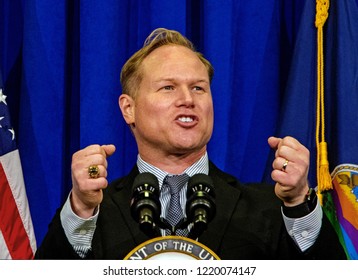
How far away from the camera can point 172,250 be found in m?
1.25

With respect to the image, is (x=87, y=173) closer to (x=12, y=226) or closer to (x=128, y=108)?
(x=128, y=108)

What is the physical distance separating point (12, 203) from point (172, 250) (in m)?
1.00

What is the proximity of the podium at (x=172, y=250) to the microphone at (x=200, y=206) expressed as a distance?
3cm

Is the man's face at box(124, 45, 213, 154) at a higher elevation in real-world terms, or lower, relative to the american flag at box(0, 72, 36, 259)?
higher

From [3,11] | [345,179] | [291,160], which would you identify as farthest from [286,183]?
[3,11]

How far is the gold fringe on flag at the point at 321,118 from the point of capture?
6.73ft

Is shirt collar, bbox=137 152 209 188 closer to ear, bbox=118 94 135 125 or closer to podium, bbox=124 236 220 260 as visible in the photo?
ear, bbox=118 94 135 125

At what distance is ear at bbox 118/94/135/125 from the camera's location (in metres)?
1.97

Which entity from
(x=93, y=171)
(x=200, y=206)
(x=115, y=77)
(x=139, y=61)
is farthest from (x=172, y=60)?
(x=200, y=206)

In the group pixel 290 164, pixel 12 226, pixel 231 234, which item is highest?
pixel 290 164

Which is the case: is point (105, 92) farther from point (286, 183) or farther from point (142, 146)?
point (286, 183)

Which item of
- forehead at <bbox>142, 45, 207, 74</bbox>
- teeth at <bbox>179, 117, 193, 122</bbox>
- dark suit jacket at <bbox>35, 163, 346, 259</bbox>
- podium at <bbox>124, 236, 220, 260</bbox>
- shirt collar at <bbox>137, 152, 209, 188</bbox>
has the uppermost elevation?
forehead at <bbox>142, 45, 207, 74</bbox>

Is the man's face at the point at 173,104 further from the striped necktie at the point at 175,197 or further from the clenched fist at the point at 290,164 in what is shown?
the clenched fist at the point at 290,164

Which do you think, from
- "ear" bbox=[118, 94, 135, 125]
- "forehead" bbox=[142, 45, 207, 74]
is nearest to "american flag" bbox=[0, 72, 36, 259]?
"ear" bbox=[118, 94, 135, 125]
